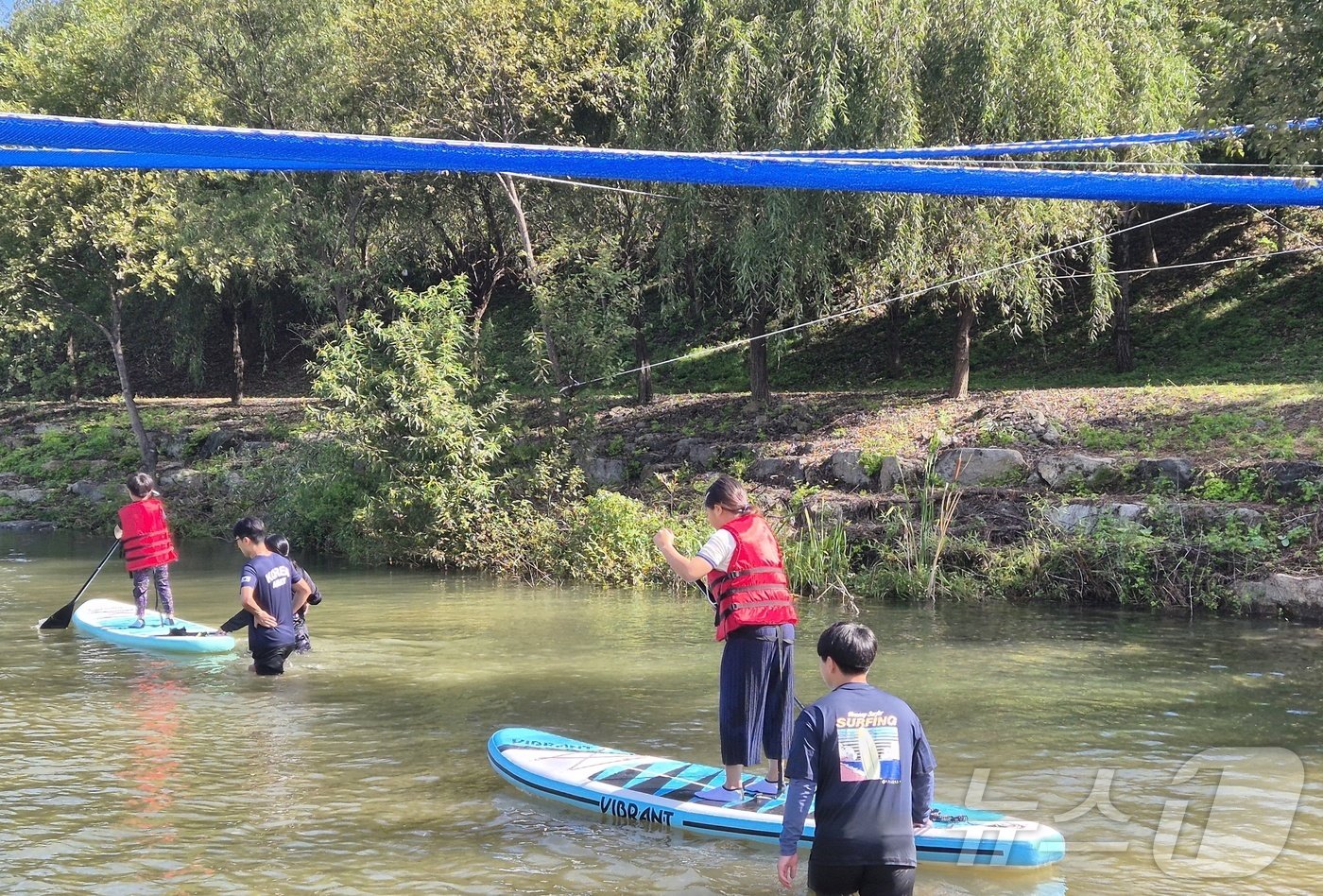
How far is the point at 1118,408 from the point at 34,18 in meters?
40.2

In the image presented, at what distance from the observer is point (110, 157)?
19.2 ft

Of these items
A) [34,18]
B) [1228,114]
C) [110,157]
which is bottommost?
[110,157]

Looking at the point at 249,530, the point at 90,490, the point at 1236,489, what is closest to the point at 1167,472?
the point at 1236,489

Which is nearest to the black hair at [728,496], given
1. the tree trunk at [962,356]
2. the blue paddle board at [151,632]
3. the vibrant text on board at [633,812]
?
the vibrant text on board at [633,812]

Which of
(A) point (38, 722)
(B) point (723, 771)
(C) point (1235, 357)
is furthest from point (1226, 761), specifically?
(C) point (1235, 357)

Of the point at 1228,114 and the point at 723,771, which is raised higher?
the point at 1228,114

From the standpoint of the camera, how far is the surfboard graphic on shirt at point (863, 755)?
4.00 metres

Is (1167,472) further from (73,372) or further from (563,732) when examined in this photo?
(73,372)

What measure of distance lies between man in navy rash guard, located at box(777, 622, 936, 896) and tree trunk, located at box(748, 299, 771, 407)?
15.9m

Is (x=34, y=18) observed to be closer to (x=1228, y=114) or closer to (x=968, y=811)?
(x=1228, y=114)

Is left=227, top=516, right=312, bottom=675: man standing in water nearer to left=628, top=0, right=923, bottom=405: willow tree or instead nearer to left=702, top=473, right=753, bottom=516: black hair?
left=702, top=473, right=753, bottom=516: black hair

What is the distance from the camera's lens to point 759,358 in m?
20.5

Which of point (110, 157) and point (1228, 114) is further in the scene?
point (1228, 114)

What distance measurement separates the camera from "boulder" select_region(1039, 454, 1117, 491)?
48.6 feet
